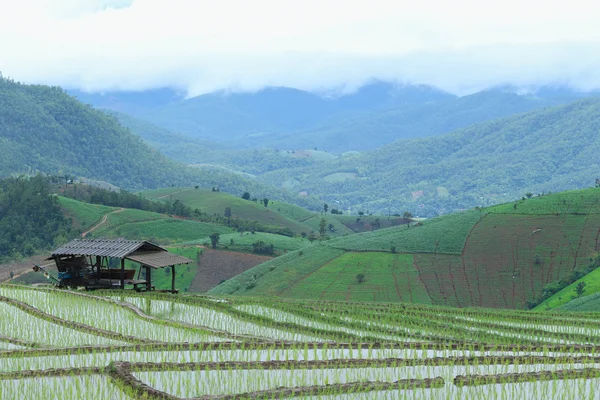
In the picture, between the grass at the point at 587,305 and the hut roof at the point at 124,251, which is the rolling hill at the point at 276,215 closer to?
the grass at the point at 587,305

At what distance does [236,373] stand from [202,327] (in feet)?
25.5

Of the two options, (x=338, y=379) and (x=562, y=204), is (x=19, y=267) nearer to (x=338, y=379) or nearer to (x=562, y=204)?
(x=562, y=204)

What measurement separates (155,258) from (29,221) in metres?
79.2

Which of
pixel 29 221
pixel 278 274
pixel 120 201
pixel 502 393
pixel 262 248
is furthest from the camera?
pixel 120 201

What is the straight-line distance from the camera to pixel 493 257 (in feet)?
244

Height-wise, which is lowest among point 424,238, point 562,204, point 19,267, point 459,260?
point 19,267

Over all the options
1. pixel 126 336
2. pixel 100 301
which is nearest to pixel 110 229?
pixel 100 301

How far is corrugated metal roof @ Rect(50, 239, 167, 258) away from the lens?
103ft

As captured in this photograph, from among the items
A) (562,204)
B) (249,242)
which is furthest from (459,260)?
(249,242)

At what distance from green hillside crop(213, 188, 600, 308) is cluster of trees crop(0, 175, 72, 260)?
33914 millimetres

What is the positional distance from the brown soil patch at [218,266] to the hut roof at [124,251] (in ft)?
173

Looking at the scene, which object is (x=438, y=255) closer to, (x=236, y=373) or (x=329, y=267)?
(x=329, y=267)

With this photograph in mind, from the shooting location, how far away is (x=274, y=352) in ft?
64.0

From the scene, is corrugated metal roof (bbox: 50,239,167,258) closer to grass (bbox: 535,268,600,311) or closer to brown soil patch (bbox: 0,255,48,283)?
grass (bbox: 535,268,600,311)
